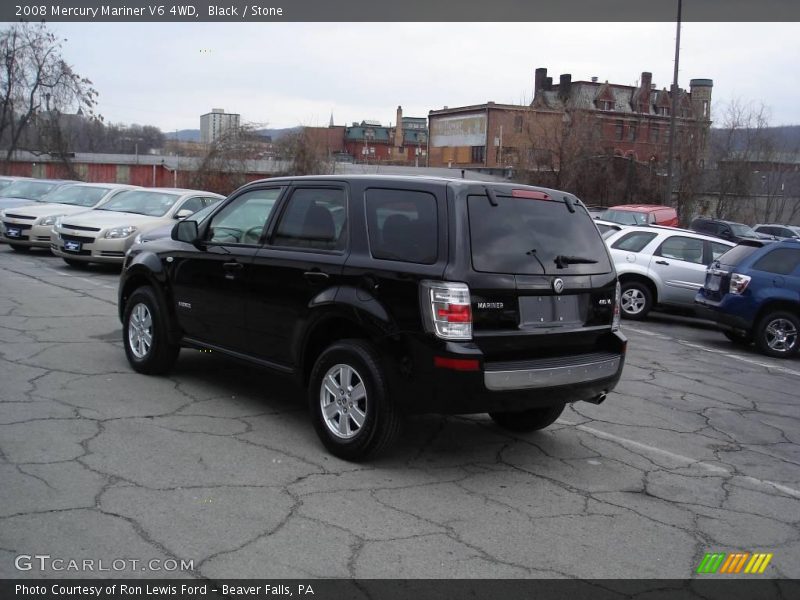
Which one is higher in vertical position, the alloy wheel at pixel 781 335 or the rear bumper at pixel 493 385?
the rear bumper at pixel 493 385

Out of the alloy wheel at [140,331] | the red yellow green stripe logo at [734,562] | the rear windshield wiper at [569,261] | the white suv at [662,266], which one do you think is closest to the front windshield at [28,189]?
the white suv at [662,266]

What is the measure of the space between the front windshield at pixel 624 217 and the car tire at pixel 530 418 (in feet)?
59.4

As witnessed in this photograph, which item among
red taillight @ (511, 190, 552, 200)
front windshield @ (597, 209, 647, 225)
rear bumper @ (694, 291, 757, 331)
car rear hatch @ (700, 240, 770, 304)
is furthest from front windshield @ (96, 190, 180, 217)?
front windshield @ (597, 209, 647, 225)

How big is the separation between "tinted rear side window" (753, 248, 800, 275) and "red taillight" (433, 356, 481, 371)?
8029mm

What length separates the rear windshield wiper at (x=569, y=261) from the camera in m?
5.33

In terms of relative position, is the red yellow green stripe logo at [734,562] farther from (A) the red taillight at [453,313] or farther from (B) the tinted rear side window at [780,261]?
(B) the tinted rear side window at [780,261]

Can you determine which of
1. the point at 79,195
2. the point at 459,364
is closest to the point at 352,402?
the point at 459,364

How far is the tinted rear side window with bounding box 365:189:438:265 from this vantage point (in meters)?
5.08

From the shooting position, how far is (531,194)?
547 centimetres

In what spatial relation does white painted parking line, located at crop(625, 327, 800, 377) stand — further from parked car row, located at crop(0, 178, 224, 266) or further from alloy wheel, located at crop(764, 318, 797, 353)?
parked car row, located at crop(0, 178, 224, 266)

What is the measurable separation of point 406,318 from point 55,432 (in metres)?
2.67

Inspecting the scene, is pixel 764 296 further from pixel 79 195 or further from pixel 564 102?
pixel 564 102

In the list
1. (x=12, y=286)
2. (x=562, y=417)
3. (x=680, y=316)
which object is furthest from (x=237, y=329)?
(x=680, y=316)
